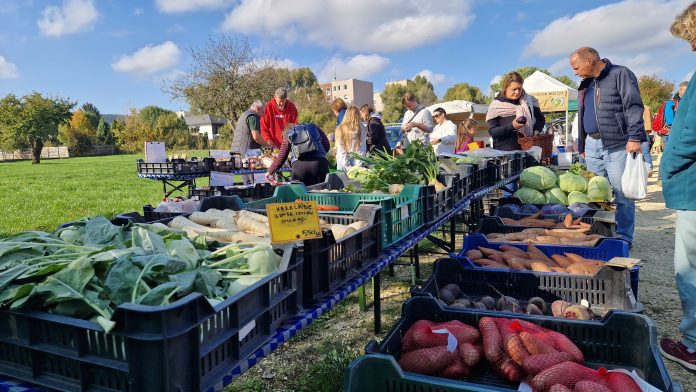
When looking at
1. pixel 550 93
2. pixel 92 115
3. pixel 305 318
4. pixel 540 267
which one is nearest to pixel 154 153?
pixel 540 267

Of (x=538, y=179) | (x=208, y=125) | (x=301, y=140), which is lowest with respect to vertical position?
(x=538, y=179)

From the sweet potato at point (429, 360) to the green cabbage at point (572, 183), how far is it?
4.44 metres

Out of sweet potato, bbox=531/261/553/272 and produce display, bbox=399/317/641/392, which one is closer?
produce display, bbox=399/317/641/392

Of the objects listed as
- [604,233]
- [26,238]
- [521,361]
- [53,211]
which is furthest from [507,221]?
[53,211]

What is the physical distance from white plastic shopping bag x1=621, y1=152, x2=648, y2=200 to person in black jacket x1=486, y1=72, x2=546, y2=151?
5.41ft

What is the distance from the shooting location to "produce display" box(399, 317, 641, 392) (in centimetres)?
164

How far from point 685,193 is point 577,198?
2723 millimetres

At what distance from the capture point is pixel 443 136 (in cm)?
732

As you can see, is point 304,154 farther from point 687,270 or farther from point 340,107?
point 687,270

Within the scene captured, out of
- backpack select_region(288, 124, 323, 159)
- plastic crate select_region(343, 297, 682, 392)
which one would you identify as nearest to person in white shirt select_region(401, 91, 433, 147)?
backpack select_region(288, 124, 323, 159)

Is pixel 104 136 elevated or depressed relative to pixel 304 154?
elevated

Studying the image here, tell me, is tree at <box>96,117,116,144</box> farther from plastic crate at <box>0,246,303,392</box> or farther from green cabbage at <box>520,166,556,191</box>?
plastic crate at <box>0,246,303,392</box>

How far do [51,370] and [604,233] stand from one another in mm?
3564

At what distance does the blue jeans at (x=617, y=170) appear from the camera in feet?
15.9
